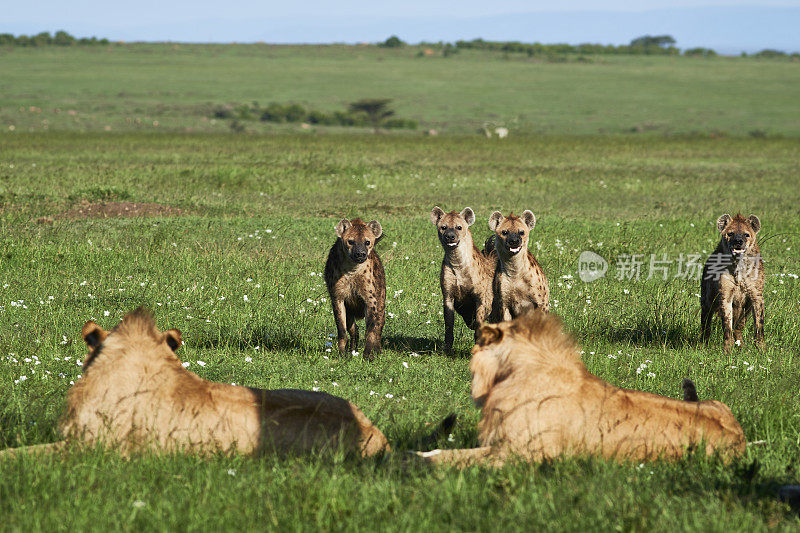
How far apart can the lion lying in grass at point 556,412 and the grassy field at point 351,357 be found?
14cm

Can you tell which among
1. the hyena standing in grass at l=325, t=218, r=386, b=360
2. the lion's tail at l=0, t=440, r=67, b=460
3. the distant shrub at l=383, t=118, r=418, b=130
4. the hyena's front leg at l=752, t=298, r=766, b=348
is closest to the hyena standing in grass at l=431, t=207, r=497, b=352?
the hyena standing in grass at l=325, t=218, r=386, b=360

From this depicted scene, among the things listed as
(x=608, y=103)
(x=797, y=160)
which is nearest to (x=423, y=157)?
(x=797, y=160)

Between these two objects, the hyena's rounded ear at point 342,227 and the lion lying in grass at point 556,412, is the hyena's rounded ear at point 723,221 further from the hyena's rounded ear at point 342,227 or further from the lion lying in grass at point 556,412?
the lion lying in grass at point 556,412

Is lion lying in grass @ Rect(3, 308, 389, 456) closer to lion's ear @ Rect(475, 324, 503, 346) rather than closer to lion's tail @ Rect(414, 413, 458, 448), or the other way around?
lion's tail @ Rect(414, 413, 458, 448)

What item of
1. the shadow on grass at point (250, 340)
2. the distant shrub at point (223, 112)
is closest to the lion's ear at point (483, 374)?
the shadow on grass at point (250, 340)

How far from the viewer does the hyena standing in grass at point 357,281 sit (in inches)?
314

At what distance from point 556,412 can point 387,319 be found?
4.94 metres

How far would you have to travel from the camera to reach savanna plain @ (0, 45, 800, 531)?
3943mm

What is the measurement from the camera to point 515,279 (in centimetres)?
840

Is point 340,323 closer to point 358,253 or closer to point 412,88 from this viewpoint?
point 358,253

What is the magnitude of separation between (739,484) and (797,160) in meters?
33.2

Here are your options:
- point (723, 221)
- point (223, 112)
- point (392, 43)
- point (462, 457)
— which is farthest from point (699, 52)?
point (462, 457)

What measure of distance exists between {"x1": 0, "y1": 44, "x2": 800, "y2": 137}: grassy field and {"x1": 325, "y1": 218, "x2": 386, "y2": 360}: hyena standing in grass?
173ft

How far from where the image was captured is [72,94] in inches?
3214
